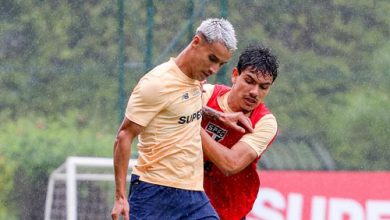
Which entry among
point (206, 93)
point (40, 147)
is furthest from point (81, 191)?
point (206, 93)

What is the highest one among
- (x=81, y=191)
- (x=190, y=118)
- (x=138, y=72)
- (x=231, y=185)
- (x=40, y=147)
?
(x=190, y=118)

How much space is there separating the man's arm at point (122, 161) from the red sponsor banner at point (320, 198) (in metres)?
3.62

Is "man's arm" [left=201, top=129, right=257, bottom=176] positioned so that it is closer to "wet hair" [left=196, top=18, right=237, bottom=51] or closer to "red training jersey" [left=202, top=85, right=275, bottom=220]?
"red training jersey" [left=202, top=85, right=275, bottom=220]

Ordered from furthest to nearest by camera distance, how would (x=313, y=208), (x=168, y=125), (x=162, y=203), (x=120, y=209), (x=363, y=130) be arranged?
(x=363, y=130) < (x=313, y=208) < (x=162, y=203) < (x=168, y=125) < (x=120, y=209)

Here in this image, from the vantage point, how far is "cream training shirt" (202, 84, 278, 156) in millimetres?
7242

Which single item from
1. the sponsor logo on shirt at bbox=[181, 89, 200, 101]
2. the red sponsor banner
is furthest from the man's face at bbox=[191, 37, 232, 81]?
the red sponsor banner

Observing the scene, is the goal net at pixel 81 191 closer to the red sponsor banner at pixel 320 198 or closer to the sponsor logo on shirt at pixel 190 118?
the red sponsor banner at pixel 320 198

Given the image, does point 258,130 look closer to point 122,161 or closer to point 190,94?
point 190,94

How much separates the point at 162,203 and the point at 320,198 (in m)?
3.67

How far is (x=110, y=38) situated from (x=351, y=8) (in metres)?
2.16

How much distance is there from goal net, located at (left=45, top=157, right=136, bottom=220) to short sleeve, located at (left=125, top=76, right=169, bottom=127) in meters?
4.04

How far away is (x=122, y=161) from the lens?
6566 mm

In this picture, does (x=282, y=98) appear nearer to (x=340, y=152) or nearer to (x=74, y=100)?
(x=340, y=152)

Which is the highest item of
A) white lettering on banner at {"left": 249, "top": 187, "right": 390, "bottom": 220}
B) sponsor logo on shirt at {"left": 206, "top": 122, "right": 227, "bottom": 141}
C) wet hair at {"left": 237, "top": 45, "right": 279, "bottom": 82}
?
wet hair at {"left": 237, "top": 45, "right": 279, "bottom": 82}
